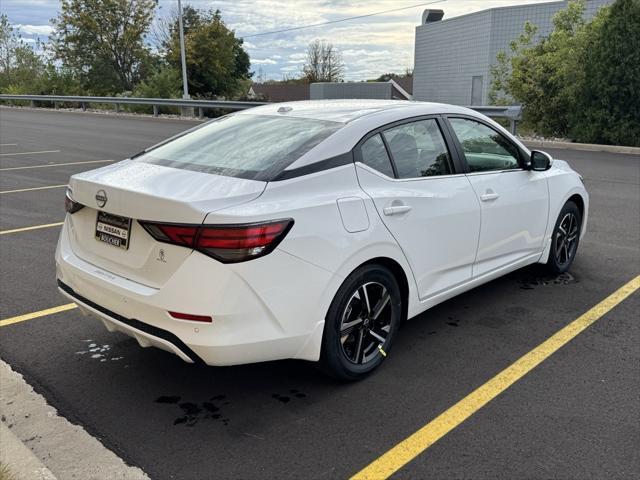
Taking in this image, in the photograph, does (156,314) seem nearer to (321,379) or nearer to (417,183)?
(321,379)

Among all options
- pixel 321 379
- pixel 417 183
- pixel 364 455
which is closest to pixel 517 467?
pixel 364 455

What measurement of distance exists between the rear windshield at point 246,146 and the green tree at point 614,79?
13.1 metres

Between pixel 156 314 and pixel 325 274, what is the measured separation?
88cm

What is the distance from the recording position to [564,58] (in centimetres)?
1686

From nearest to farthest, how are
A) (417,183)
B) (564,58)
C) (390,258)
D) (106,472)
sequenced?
(106,472) < (390,258) < (417,183) < (564,58)

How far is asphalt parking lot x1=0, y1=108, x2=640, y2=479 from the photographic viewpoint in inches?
115

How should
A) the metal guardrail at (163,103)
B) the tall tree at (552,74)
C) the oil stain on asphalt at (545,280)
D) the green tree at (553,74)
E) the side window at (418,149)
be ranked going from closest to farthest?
the side window at (418,149) < the oil stain on asphalt at (545,280) < the green tree at (553,74) < the tall tree at (552,74) < the metal guardrail at (163,103)

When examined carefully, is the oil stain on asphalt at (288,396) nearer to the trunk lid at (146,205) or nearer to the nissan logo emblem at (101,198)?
the trunk lid at (146,205)

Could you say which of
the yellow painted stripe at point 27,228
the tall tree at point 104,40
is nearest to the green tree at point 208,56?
the tall tree at point 104,40

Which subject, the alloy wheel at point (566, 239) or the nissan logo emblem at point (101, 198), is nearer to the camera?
the nissan logo emblem at point (101, 198)

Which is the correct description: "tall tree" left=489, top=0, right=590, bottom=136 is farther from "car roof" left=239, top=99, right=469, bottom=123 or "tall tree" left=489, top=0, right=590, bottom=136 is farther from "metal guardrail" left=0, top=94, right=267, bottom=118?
"car roof" left=239, top=99, right=469, bottom=123

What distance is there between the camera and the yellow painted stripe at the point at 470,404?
2879 millimetres

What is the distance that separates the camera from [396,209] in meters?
3.62

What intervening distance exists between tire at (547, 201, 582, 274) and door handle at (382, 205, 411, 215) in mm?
2155
